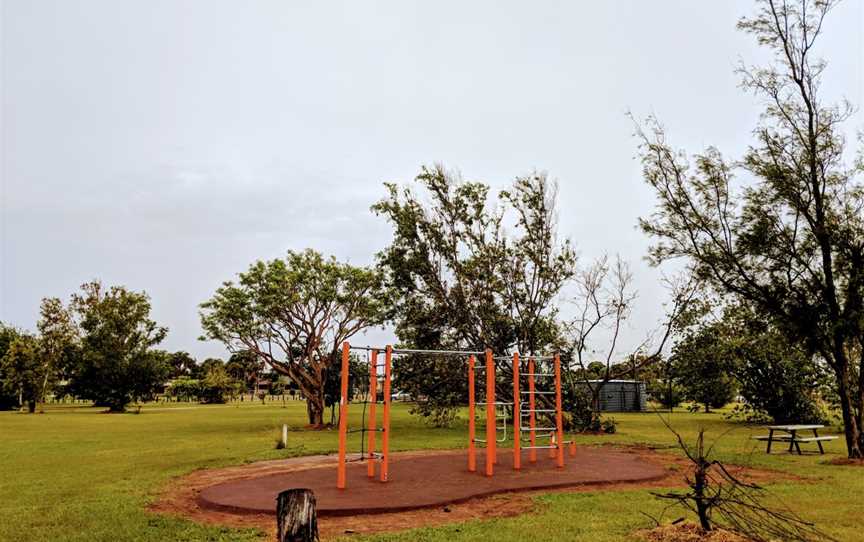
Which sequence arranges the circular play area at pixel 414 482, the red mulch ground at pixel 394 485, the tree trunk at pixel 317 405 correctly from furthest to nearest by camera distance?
the tree trunk at pixel 317 405, the circular play area at pixel 414 482, the red mulch ground at pixel 394 485

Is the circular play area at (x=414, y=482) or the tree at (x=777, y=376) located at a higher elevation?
the tree at (x=777, y=376)

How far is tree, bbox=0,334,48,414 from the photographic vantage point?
3681 cm

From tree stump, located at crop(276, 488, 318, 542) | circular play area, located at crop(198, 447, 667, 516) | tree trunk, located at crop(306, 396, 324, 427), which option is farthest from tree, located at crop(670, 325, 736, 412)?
tree stump, located at crop(276, 488, 318, 542)

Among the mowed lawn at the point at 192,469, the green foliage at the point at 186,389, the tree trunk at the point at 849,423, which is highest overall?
the tree trunk at the point at 849,423

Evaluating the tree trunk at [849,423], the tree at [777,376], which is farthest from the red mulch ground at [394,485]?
the tree at [777,376]

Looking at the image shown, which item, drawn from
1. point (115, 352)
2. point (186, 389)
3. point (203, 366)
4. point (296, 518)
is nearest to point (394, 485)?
point (296, 518)

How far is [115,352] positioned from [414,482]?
124ft

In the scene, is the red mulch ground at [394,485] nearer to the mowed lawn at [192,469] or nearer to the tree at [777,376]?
the mowed lawn at [192,469]

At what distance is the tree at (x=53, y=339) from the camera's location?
3803cm

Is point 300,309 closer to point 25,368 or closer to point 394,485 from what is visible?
point 394,485

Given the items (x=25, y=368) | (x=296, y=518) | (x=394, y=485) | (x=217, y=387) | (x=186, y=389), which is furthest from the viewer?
(x=186, y=389)

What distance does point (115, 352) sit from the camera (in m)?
39.7

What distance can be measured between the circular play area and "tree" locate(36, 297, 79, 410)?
35.6 metres

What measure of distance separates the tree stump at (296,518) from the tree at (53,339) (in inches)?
1654
